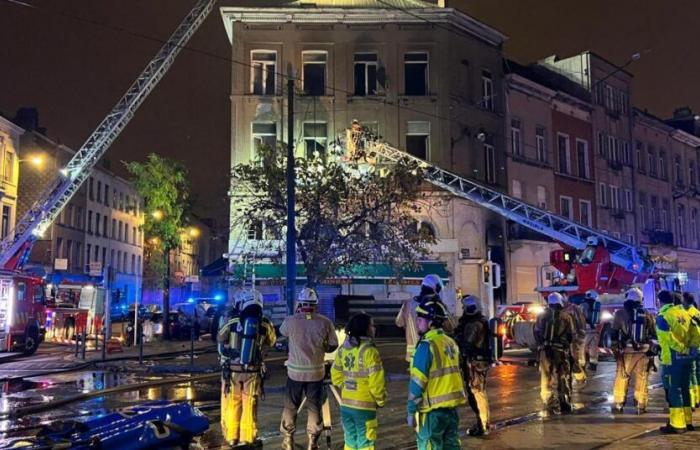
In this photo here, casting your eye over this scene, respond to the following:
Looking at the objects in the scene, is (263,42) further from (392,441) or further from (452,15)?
(392,441)

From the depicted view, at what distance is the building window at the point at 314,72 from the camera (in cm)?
3086

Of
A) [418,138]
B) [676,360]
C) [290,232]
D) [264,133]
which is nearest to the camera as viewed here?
[676,360]

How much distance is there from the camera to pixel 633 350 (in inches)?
408

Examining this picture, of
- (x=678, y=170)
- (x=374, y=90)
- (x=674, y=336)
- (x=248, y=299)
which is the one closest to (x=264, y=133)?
(x=374, y=90)

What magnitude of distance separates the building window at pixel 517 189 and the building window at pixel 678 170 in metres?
17.7

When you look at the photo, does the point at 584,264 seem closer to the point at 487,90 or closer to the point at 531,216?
the point at 531,216

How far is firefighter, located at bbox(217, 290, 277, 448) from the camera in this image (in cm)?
818

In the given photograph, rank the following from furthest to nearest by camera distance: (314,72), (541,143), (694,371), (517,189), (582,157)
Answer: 1. (582,157)
2. (541,143)
3. (517,189)
4. (314,72)
5. (694,371)

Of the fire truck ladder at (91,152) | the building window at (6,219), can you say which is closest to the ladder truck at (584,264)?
the fire truck ladder at (91,152)

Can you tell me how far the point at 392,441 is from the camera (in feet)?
28.5

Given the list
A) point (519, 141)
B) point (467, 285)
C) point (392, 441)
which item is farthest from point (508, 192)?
point (392, 441)

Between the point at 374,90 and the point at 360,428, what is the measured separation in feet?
87.0

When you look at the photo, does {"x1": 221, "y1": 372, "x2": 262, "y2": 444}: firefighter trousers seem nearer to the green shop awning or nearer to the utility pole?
the utility pole

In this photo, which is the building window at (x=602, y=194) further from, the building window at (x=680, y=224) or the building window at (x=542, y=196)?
the building window at (x=680, y=224)
